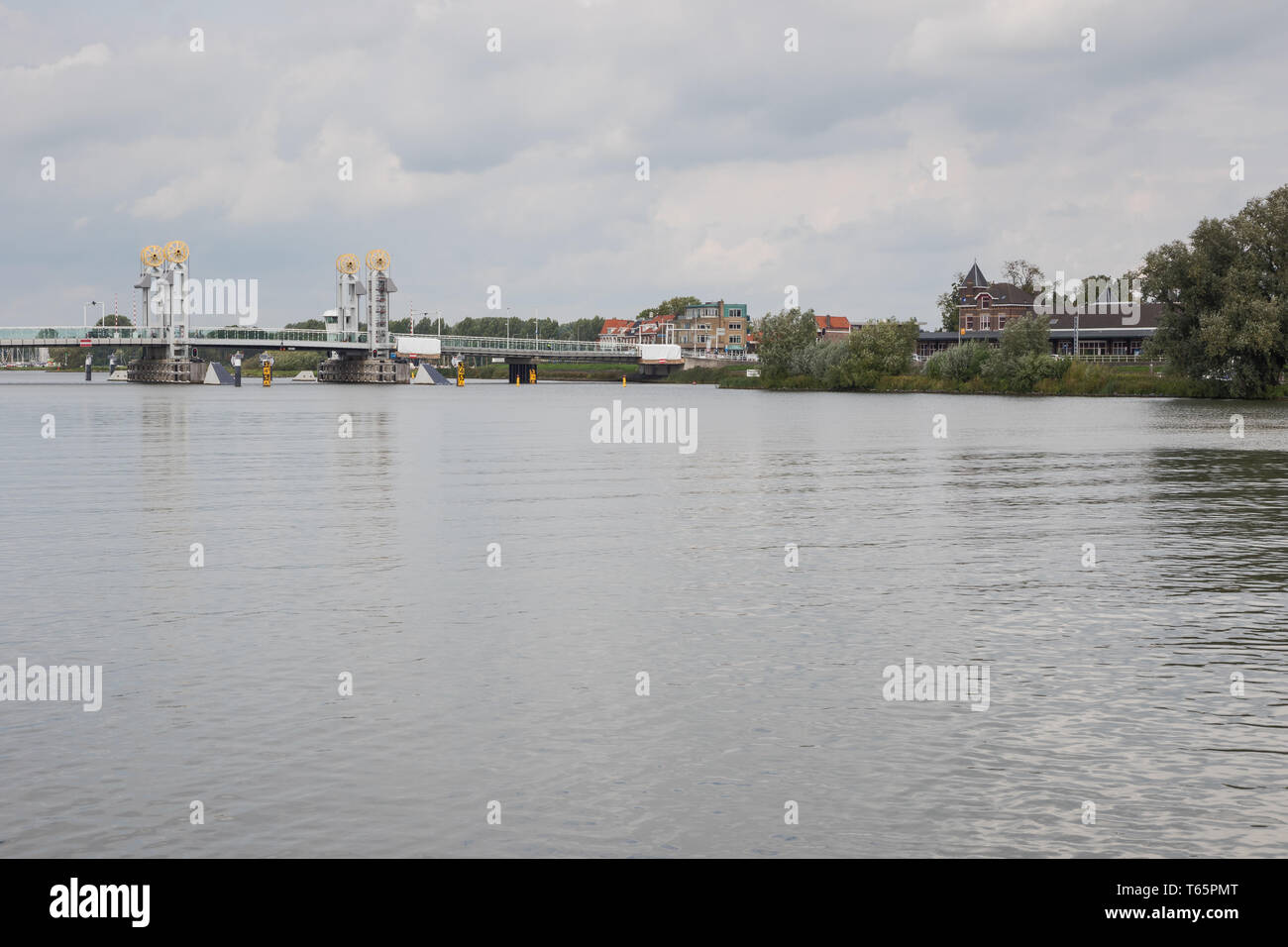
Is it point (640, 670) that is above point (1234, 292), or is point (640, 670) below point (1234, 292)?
below

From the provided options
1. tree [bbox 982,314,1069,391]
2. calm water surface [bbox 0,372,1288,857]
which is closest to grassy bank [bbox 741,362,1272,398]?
tree [bbox 982,314,1069,391]

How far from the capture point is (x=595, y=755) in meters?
13.8

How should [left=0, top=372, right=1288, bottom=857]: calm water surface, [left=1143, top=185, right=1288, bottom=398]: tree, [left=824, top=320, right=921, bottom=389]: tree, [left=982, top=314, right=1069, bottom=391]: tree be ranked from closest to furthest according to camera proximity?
1. [left=0, top=372, right=1288, bottom=857]: calm water surface
2. [left=1143, top=185, right=1288, bottom=398]: tree
3. [left=982, top=314, right=1069, bottom=391]: tree
4. [left=824, top=320, right=921, bottom=389]: tree

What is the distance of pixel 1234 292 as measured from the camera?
126 meters

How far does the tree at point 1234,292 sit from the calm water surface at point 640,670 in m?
93.2

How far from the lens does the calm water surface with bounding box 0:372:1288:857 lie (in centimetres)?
1190

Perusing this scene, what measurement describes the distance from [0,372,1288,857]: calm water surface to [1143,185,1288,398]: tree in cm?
9324

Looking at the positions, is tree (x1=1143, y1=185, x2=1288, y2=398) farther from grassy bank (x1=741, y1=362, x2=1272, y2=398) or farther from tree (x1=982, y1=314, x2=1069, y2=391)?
tree (x1=982, y1=314, x2=1069, y2=391)

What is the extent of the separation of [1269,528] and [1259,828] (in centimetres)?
2468

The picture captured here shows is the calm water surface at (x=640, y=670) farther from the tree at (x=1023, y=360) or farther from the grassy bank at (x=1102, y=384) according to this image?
the tree at (x=1023, y=360)

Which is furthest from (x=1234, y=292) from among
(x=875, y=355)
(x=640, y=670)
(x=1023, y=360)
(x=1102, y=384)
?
(x=640, y=670)

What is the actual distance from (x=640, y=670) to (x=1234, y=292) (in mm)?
125362

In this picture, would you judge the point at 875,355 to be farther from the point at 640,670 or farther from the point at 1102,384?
A: the point at 640,670
